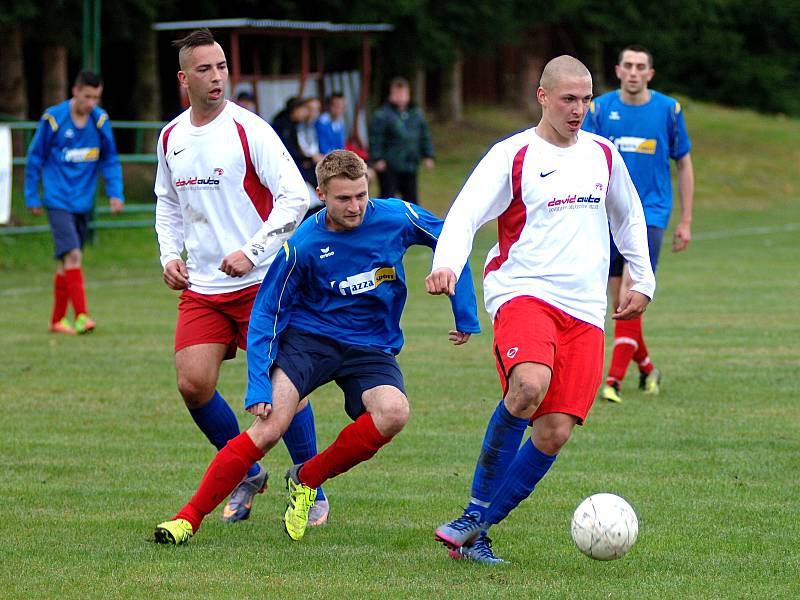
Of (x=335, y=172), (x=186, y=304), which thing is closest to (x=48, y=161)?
(x=186, y=304)

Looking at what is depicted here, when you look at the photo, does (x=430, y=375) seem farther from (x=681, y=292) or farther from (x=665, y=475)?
(x=681, y=292)

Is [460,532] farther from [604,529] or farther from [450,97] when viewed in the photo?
[450,97]

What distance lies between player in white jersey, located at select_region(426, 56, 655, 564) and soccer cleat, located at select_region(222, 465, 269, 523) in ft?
3.81

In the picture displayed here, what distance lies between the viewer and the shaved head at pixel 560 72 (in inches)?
211

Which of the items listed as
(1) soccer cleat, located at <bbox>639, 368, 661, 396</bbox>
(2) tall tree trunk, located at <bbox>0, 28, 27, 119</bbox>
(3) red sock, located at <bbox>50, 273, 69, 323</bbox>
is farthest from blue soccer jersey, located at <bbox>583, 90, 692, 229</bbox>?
(2) tall tree trunk, located at <bbox>0, 28, 27, 119</bbox>

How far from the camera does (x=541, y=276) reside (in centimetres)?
540

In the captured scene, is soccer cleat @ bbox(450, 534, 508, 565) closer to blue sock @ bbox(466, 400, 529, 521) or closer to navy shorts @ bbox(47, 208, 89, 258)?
blue sock @ bbox(466, 400, 529, 521)

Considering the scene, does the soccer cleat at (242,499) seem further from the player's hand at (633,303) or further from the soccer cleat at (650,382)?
the soccer cleat at (650,382)

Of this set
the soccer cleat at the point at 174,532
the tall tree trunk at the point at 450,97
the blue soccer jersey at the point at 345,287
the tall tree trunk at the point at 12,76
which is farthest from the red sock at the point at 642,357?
the tall tree trunk at the point at 450,97

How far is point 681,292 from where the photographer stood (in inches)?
616

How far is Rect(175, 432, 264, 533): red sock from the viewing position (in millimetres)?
5602

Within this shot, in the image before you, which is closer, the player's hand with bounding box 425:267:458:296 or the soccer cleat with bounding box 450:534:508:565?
the player's hand with bounding box 425:267:458:296

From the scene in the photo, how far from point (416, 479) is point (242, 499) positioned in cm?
104

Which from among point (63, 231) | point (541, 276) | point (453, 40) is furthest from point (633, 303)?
point (453, 40)
